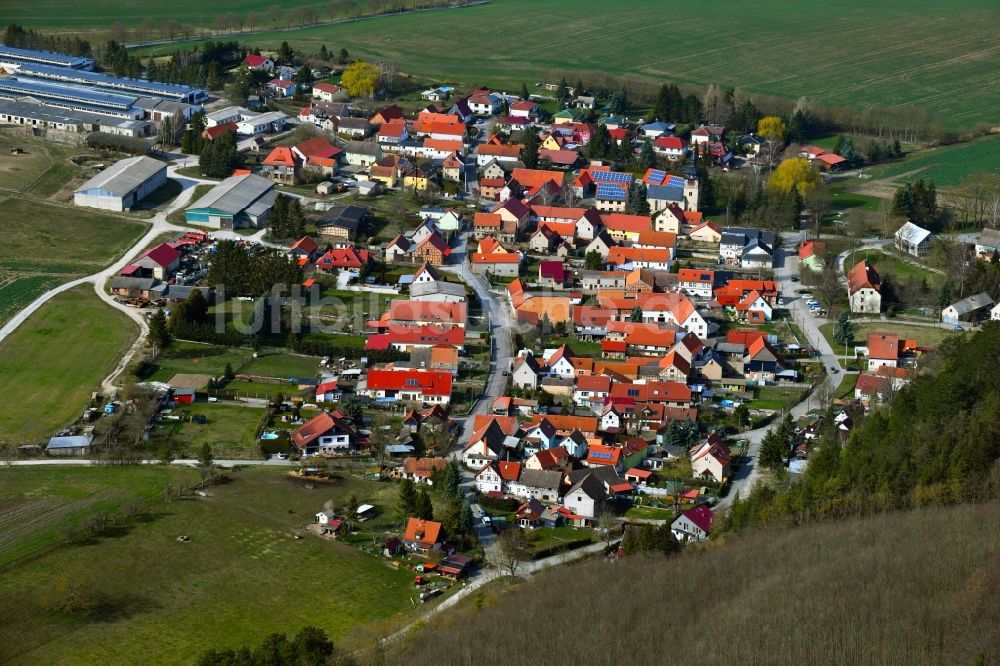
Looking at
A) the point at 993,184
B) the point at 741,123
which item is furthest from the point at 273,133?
the point at 993,184

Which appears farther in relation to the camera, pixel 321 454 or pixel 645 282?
pixel 645 282

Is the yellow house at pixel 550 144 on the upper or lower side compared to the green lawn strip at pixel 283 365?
upper

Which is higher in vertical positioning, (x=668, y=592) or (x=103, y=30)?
(x=103, y=30)

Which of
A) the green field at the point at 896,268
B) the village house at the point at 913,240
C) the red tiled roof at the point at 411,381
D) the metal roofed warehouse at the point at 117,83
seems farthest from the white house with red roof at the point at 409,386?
the metal roofed warehouse at the point at 117,83

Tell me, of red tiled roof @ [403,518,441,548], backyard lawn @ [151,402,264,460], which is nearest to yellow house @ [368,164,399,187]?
backyard lawn @ [151,402,264,460]

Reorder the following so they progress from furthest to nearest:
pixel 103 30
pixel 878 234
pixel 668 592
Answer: pixel 103 30 → pixel 878 234 → pixel 668 592

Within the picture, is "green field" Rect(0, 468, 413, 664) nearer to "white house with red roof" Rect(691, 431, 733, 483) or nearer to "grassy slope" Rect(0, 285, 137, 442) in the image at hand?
"grassy slope" Rect(0, 285, 137, 442)

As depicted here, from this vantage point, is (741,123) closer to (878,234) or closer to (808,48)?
(878,234)

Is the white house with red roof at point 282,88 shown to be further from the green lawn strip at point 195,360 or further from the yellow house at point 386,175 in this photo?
the green lawn strip at point 195,360
